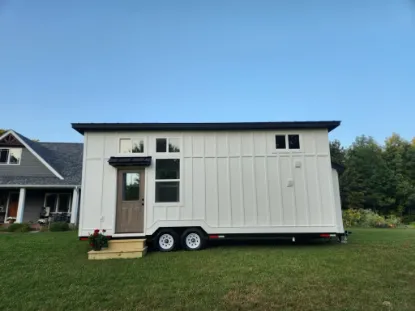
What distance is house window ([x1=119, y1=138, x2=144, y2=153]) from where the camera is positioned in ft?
24.7

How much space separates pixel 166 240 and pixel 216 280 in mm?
2980

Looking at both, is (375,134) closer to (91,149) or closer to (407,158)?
(407,158)

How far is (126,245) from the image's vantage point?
21.1 feet

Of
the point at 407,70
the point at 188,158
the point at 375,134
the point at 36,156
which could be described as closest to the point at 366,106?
the point at 407,70

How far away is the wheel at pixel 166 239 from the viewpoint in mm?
6914

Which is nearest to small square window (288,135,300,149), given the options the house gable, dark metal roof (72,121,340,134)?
dark metal roof (72,121,340,134)

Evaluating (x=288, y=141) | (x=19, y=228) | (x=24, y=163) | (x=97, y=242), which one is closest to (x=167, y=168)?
(x=97, y=242)

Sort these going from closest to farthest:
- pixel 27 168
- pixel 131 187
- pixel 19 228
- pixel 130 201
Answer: pixel 130 201 → pixel 131 187 → pixel 19 228 → pixel 27 168

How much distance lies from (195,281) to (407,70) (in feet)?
43.1

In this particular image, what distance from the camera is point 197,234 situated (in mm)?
7031

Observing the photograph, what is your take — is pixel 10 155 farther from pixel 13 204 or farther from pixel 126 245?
pixel 126 245

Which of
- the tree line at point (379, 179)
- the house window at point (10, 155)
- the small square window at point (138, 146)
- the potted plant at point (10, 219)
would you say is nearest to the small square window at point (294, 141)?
the small square window at point (138, 146)

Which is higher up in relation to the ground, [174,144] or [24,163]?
[24,163]

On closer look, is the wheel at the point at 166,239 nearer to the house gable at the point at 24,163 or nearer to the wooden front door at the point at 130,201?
the wooden front door at the point at 130,201
